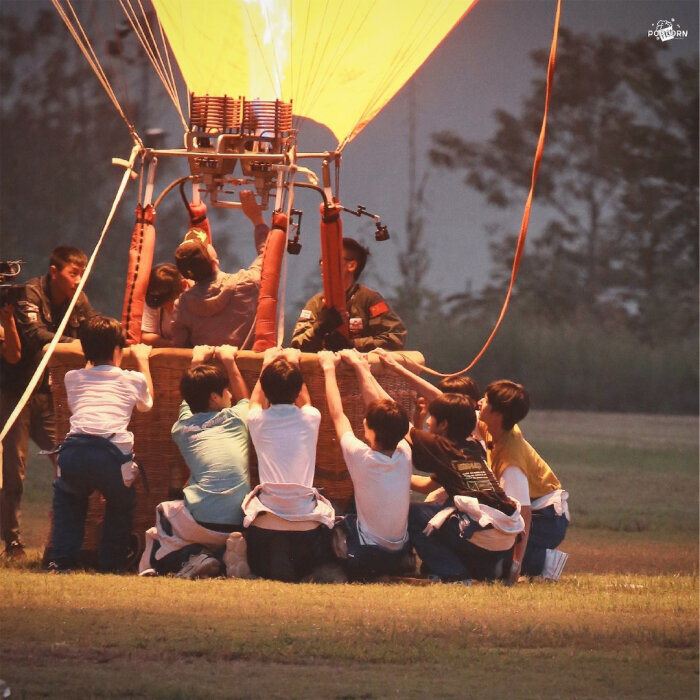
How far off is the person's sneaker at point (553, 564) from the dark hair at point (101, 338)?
6.39ft

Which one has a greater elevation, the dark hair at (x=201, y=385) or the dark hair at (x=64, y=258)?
the dark hair at (x=64, y=258)

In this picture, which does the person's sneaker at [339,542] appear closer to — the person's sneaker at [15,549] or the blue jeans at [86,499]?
the blue jeans at [86,499]

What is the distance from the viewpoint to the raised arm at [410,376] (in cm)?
610

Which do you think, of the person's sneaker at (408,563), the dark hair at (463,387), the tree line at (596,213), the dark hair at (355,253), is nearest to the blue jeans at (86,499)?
the person's sneaker at (408,563)

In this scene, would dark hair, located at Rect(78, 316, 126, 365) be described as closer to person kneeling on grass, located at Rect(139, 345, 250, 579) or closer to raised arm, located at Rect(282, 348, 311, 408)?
person kneeling on grass, located at Rect(139, 345, 250, 579)

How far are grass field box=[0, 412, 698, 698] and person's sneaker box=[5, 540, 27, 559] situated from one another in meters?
0.10

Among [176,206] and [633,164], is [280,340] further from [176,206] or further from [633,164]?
[633,164]

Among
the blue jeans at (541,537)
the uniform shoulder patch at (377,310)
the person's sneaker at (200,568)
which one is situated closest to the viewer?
the person's sneaker at (200,568)

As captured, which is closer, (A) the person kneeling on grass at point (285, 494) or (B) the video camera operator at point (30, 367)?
(A) the person kneeling on grass at point (285, 494)

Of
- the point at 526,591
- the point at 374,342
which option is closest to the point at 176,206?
the point at 374,342

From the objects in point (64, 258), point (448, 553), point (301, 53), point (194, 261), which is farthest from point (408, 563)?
point (301, 53)

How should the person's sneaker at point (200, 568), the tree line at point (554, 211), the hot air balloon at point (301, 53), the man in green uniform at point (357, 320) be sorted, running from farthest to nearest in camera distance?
the tree line at point (554, 211) → the hot air balloon at point (301, 53) → the man in green uniform at point (357, 320) → the person's sneaker at point (200, 568)

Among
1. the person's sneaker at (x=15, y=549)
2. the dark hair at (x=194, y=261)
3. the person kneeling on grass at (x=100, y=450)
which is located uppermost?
the dark hair at (x=194, y=261)

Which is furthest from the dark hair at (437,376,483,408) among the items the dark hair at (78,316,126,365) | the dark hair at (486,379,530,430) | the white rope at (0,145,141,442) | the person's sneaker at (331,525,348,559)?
the white rope at (0,145,141,442)
